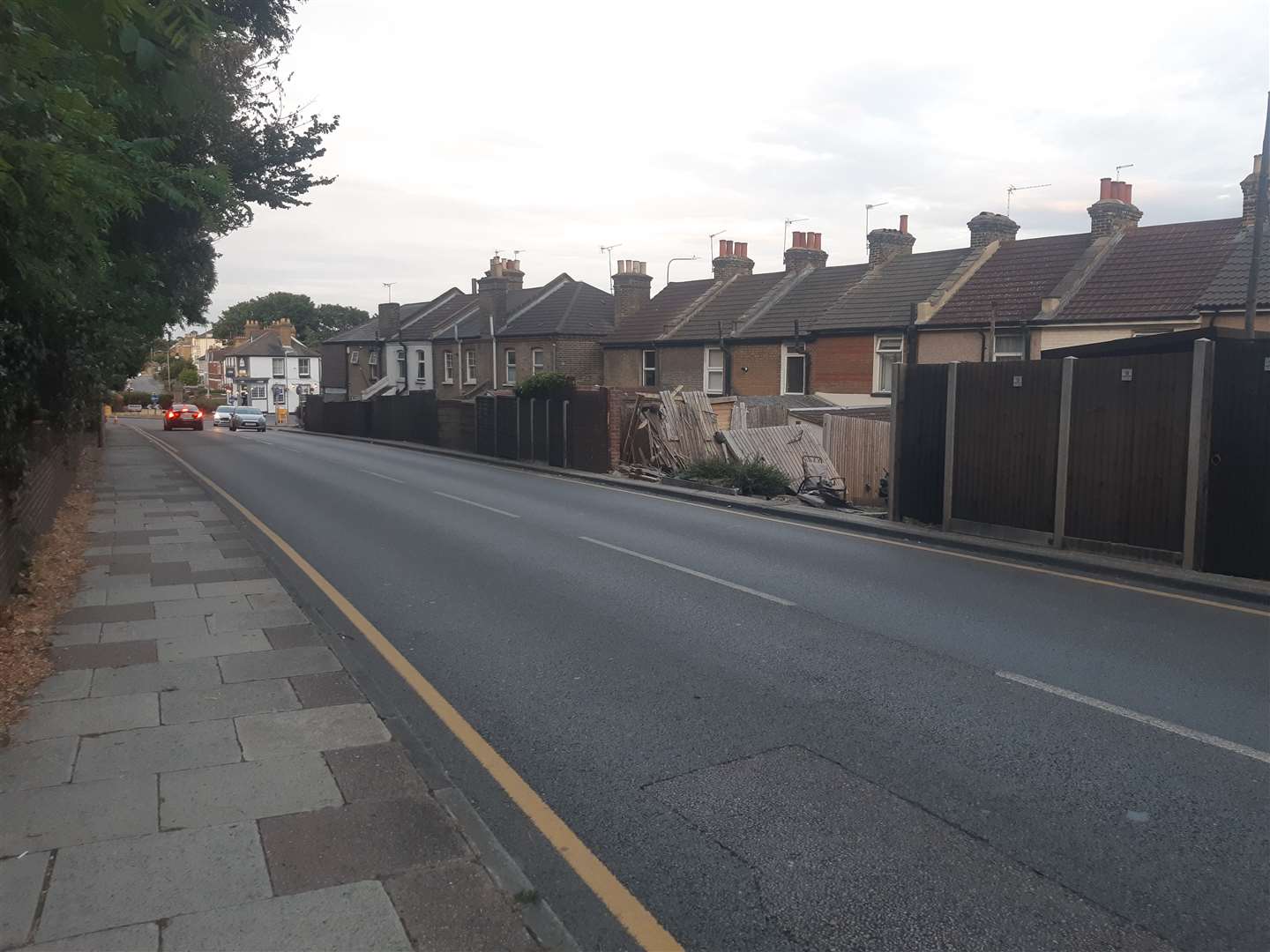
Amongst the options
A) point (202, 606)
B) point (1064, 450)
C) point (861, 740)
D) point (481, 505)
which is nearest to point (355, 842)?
point (861, 740)

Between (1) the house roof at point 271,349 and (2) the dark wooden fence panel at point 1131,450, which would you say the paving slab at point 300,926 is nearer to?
(2) the dark wooden fence panel at point 1131,450

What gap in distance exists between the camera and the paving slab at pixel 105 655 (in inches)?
274

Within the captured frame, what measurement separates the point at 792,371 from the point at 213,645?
26.2 meters

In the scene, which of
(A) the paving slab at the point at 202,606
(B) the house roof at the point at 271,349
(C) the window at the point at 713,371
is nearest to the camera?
(A) the paving slab at the point at 202,606

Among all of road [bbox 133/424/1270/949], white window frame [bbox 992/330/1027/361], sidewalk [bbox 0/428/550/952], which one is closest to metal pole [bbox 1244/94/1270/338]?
road [bbox 133/424/1270/949]

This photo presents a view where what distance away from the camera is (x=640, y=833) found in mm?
4613

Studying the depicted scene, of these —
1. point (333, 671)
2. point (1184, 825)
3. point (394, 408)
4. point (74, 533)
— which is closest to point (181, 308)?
point (74, 533)

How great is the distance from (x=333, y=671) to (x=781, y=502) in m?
13.1

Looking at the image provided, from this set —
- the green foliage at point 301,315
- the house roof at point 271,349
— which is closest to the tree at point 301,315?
the green foliage at point 301,315

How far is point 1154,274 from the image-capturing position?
24.5 m

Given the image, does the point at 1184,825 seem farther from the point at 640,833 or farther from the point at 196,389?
the point at 196,389

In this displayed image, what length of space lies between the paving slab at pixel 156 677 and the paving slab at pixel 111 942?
121 inches

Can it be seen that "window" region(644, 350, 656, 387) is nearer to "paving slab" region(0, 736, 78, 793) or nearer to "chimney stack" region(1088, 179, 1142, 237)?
"chimney stack" region(1088, 179, 1142, 237)

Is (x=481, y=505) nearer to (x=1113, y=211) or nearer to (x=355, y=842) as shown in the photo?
(x=355, y=842)
